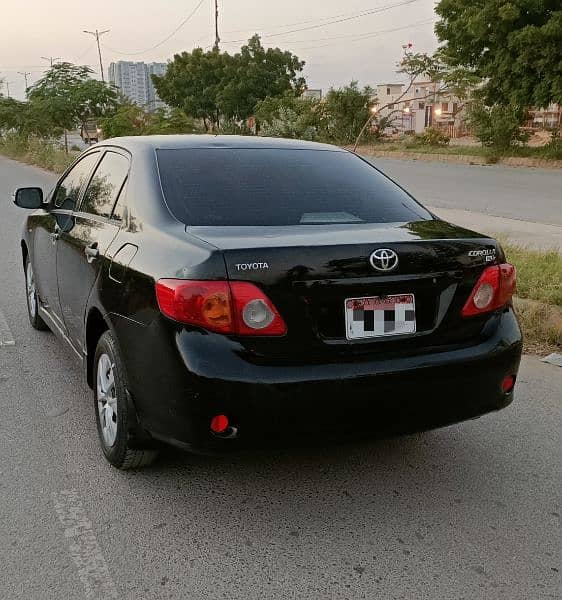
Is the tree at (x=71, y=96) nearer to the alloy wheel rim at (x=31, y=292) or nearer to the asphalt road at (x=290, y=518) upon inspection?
the alloy wheel rim at (x=31, y=292)

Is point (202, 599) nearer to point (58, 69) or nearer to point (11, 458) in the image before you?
point (11, 458)

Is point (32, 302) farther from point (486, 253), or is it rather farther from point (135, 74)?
point (135, 74)

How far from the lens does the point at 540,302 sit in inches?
239

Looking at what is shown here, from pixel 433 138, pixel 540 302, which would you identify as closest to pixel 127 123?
pixel 433 138

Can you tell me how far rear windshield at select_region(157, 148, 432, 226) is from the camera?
11.3 feet

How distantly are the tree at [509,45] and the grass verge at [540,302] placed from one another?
19.9 metres

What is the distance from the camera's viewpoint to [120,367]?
323 centimetres

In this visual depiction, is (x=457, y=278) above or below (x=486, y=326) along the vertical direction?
above

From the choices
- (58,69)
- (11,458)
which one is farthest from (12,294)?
(58,69)

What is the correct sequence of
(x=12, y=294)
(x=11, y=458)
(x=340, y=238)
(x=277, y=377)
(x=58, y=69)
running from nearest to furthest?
(x=277, y=377) → (x=340, y=238) → (x=11, y=458) → (x=12, y=294) → (x=58, y=69)

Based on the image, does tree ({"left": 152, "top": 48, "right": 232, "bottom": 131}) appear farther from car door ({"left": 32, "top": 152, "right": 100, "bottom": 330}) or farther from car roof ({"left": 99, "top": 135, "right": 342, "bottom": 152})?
car roof ({"left": 99, "top": 135, "right": 342, "bottom": 152})

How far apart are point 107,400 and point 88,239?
0.90m

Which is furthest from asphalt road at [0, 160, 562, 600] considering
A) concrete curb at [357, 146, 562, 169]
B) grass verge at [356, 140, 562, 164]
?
grass verge at [356, 140, 562, 164]

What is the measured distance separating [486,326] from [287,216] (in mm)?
1010
